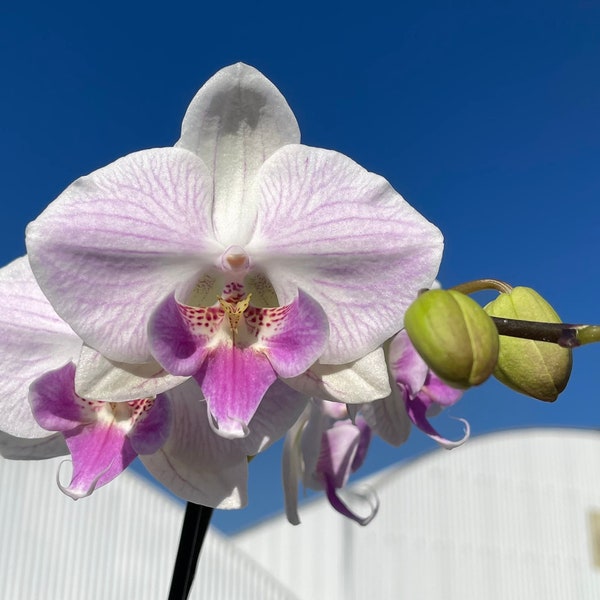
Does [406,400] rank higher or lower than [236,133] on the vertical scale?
lower

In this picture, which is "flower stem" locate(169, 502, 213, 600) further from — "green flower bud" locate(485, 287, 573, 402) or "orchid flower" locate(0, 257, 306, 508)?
"green flower bud" locate(485, 287, 573, 402)

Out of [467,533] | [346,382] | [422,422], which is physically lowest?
[467,533]

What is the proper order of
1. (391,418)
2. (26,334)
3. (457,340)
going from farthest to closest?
(391,418)
(26,334)
(457,340)

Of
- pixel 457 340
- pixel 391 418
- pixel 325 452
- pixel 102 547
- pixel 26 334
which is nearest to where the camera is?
pixel 457 340

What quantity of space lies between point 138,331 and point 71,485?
0.37 feet

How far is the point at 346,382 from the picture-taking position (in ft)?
1.77

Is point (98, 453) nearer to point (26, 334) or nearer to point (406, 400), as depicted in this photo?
point (26, 334)

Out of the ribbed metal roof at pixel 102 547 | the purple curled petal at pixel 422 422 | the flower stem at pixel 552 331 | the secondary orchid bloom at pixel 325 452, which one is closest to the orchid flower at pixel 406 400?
the purple curled petal at pixel 422 422

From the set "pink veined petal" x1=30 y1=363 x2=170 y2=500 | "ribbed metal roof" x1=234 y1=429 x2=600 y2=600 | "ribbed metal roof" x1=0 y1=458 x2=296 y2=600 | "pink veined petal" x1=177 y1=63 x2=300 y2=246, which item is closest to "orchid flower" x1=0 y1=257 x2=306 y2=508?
"pink veined petal" x1=30 y1=363 x2=170 y2=500

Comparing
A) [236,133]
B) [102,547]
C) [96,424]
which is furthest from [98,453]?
[102,547]

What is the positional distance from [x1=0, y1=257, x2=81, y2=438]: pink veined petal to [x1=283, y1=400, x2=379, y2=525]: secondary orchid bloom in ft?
0.91

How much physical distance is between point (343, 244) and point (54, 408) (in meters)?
0.24

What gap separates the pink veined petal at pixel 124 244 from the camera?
499mm

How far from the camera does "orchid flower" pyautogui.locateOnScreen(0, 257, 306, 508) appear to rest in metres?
0.55
